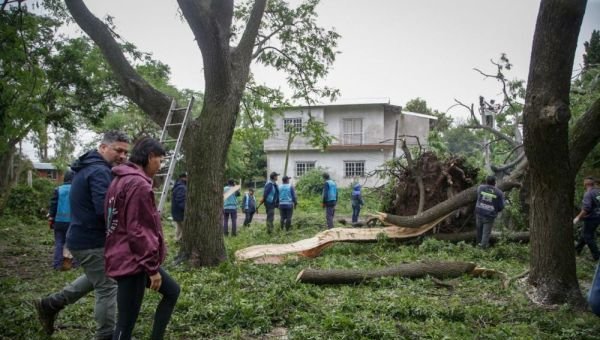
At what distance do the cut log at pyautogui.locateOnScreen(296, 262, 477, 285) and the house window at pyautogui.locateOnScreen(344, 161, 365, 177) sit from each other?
81.6 ft

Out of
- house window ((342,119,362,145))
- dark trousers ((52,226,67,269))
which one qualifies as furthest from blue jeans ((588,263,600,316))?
house window ((342,119,362,145))

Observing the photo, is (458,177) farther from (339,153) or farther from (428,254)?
(339,153)

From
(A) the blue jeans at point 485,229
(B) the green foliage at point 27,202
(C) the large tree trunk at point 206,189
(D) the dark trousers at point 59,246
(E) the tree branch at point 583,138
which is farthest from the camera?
(B) the green foliage at point 27,202

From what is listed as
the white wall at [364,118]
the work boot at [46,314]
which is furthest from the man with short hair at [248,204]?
the white wall at [364,118]

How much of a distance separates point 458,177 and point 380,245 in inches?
132

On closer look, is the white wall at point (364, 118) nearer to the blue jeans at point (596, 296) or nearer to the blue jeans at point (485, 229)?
the blue jeans at point (485, 229)

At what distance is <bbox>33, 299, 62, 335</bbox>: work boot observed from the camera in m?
4.66

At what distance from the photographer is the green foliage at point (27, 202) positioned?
19.4 m

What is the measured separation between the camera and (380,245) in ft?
36.9

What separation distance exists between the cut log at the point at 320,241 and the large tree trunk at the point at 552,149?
4.84 metres

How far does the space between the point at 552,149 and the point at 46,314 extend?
6094 millimetres

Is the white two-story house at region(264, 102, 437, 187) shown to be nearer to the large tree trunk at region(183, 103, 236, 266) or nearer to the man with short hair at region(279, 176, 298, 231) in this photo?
the man with short hair at region(279, 176, 298, 231)

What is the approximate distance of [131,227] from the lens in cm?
369

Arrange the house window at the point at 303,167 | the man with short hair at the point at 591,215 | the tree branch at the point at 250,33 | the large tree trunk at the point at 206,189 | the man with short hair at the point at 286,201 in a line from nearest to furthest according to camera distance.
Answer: the large tree trunk at the point at 206,189, the tree branch at the point at 250,33, the man with short hair at the point at 591,215, the man with short hair at the point at 286,201, the house window at the point at 303,167
